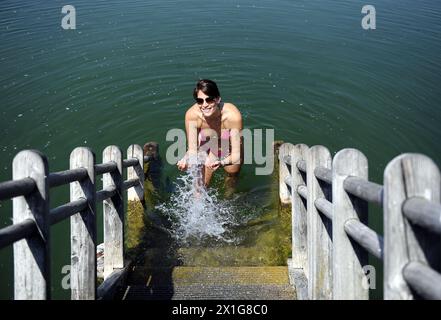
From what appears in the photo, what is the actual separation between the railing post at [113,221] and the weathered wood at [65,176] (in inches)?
49.8

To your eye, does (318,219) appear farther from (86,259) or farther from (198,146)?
(198,146)

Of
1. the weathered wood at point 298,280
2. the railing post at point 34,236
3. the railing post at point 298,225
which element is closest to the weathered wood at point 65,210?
the railing post at point 34,236

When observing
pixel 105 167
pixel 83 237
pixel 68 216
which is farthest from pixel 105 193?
pixel 68 216

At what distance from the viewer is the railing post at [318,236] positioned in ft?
11.8

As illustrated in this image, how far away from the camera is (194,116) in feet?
24.6

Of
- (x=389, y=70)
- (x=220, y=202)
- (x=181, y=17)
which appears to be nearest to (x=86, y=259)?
(x=220, y=202)

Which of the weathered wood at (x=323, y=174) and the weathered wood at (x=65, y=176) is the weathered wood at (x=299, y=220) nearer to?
the weathered wood at (x=323, y=174)

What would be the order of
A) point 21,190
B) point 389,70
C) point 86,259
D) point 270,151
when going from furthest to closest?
point 389,70 < point 270,151 < point 86,259 < point 21,190

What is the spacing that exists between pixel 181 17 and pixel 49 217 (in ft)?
48.9

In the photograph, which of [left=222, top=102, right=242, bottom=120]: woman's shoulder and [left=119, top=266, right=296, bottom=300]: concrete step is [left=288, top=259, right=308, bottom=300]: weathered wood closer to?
[left=119, top=266, right=296, bottom=300]: concrete step

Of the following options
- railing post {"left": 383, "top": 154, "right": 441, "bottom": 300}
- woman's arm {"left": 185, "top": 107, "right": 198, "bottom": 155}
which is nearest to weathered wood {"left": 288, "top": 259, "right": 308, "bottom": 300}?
railing post {"left": 383, "top": 154, "right": 441, "bottom": 300}

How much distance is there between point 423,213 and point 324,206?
170 cm

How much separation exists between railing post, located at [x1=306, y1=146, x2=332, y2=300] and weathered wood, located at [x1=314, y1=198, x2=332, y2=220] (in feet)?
0.27

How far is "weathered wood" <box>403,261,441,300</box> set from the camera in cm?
174
